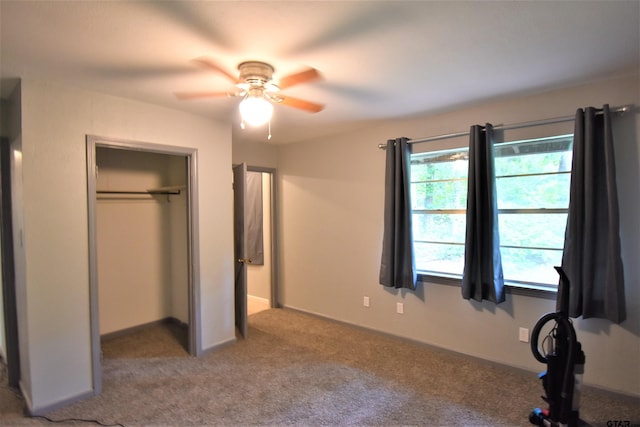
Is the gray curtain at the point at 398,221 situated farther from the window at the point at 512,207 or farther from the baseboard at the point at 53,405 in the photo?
the baseboard at the point at 53,405

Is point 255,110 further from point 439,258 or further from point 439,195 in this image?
point 439,258

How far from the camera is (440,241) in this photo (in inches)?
141

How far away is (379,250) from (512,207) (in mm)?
1426

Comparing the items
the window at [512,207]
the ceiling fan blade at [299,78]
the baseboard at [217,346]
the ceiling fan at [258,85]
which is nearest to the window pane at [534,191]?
the window at [512,207]

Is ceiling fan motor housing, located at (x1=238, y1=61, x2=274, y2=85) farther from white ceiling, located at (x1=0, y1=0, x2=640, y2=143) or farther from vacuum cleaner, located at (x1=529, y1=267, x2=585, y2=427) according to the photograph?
vacuum cleaner, located at (x1=529, y1=267, x2=585, y2=427)

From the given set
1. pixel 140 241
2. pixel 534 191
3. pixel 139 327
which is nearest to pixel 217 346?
pixel 139 327

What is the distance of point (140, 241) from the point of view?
418 cm

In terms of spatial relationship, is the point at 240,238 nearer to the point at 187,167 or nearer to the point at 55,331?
the point at 187,167

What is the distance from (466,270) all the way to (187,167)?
9.20 ft

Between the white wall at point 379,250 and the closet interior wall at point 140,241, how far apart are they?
1413 mm

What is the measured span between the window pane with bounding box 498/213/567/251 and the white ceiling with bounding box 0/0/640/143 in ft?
3.51

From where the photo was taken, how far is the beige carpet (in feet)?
7.93

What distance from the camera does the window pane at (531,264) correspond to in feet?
9.60

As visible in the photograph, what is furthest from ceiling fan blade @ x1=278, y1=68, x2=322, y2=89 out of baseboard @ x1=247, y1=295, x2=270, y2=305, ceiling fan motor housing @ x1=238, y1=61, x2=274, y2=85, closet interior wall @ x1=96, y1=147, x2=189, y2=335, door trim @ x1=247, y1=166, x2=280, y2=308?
baseboard @ x1=247, y1=295, x2=270, y2=305
